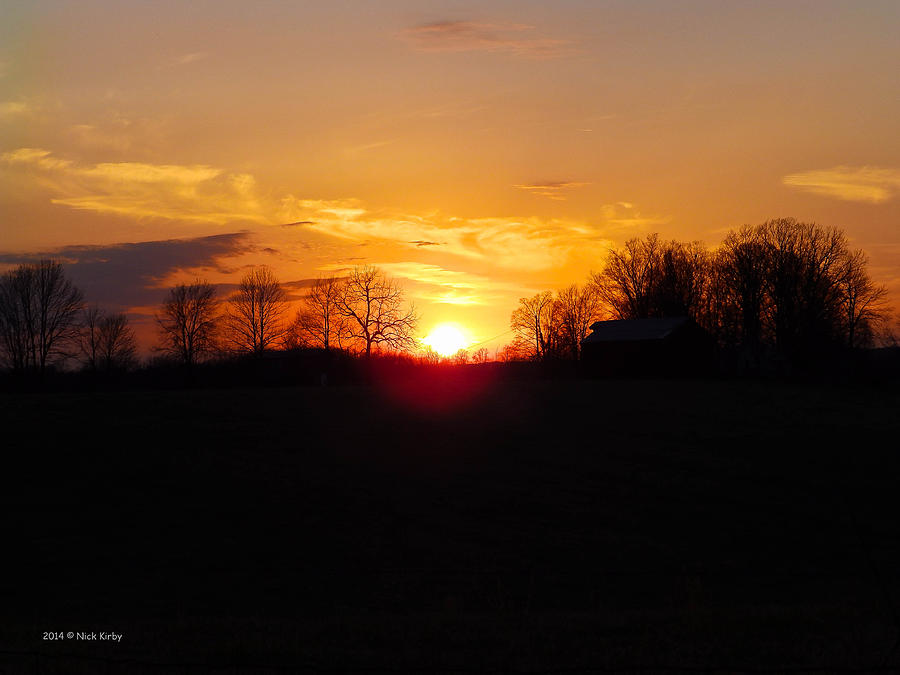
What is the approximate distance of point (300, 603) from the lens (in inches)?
764

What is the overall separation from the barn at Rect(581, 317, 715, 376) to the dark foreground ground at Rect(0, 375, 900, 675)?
26150mm

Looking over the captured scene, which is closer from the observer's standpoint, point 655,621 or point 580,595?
point 655,621

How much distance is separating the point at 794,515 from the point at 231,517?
1949cm

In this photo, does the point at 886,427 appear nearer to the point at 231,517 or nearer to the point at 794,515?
the point at 794,515

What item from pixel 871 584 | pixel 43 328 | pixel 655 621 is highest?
pixel 43 328

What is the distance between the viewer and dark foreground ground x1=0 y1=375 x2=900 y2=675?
11945mm

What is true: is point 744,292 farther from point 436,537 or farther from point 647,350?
point 436,537

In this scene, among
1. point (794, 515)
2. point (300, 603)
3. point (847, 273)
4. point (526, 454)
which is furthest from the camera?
point (847, 273)

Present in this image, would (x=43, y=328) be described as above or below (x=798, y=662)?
above

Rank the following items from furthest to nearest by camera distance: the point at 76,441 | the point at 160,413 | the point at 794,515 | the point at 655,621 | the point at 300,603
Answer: the point at 160,413 → the point at 76,441 → the point at 794,515 → the point at 300,603 → the point at 655,621

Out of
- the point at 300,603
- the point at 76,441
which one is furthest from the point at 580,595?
the point at 76,441

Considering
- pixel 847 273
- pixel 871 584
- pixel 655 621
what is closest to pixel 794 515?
pixel 871 584

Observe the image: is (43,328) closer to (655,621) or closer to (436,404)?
(436,404)

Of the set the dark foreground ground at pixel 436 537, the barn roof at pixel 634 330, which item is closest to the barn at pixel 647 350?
the barn roof at pixel 634 330
